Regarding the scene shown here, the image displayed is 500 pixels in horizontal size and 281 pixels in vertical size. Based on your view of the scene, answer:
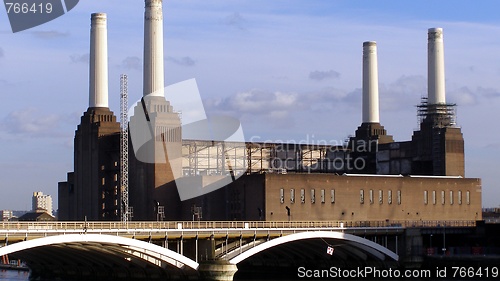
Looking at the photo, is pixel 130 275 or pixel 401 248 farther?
pixel 401 248

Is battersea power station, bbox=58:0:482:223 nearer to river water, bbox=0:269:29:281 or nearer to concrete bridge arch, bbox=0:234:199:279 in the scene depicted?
river water, bbox=0:269:29:281

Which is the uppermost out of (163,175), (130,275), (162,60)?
(162,60)

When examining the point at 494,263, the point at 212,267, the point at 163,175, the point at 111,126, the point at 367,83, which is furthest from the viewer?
the point at 367,83

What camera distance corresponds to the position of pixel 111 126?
115625 mm

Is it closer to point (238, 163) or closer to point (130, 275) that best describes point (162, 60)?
point (238, 163)

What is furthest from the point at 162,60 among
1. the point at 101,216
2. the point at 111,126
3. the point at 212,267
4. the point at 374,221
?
the point at 212,267

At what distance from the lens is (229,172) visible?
116562 millimetres

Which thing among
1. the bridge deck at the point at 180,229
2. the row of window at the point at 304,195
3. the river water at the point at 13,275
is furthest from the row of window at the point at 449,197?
the river water at the point at 13,275

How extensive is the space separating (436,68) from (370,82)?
9.98 m

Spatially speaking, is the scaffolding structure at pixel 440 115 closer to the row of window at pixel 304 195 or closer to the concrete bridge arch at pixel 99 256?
the row of window at pixel 304 195

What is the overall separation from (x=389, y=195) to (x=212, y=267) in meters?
37.9

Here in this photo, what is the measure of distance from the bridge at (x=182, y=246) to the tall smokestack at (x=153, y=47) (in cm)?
2146

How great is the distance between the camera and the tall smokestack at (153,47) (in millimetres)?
109562

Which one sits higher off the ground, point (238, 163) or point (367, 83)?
point (367, 83)
